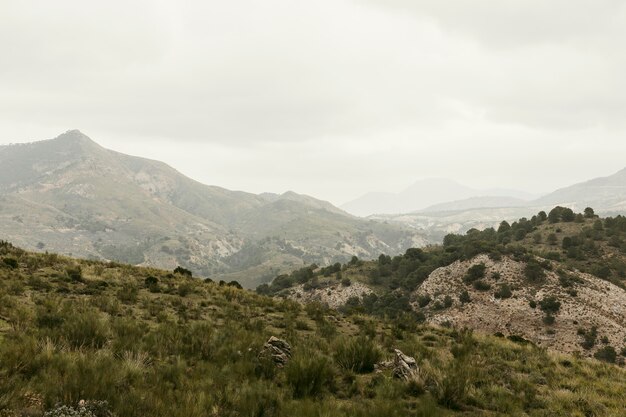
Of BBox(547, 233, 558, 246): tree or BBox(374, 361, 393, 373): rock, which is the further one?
BBox(547, 233, 558, 246): tree

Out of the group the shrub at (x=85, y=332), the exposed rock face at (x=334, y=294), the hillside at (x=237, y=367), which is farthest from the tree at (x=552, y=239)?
the shrub at (x=85, y=332)

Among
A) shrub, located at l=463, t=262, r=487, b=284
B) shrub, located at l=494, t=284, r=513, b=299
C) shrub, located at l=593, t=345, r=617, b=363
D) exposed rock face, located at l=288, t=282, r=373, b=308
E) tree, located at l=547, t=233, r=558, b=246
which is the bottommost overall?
exposed rock face, located at l=288, t=282, r=373, b=308

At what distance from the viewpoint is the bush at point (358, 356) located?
1291 cm

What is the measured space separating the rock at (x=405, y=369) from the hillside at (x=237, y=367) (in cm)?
5

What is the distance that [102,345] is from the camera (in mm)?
11258

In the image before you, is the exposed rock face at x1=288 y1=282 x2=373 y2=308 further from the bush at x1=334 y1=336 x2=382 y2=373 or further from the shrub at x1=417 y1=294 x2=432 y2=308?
the bush at x1=334 y1=336 x2=382 y2=373

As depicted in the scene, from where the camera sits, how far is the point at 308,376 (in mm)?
10539

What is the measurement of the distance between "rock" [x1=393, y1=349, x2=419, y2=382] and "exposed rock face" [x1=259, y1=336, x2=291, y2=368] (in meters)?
3.58

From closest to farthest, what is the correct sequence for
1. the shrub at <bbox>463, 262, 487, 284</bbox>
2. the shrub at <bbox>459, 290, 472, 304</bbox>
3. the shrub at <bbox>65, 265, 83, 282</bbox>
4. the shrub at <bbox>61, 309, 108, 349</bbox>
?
the shrub at <bbox>61, 309, 108, 349</bbox>
the shrub at <bbox>65, 265, 83, 282</bbox>
the shrub at <bbox>459, 290, 472, 304</bbox>
the shrub at <bbox>463, 262, 487, 284</bbox>

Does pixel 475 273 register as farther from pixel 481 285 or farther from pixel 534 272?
pixel 534 272

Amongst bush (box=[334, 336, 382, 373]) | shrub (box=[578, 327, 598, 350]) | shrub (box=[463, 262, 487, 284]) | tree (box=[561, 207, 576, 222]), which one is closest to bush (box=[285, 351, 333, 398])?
bush (box=[334, 336, 382, 373])

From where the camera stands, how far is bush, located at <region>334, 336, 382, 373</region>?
12.9 m

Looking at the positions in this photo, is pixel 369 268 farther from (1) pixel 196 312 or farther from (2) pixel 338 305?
(1) pixel 196 312

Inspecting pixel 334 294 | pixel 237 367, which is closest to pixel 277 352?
pixel 237 367
